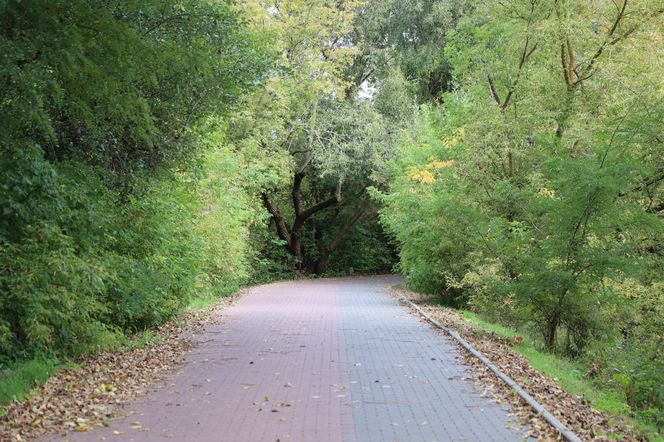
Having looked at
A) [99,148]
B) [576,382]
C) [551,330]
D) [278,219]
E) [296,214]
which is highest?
[296,214]

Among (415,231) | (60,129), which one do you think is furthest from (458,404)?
(415,231)

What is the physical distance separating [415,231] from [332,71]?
38.9 ft

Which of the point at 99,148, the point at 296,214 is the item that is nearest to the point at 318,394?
the point at 99,148

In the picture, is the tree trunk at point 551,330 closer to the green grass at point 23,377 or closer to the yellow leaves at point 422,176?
the green grass at point 23,377

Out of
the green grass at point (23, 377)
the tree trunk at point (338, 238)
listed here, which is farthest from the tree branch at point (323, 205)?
the green grass at point (23, 377)

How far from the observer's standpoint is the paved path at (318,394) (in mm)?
6418

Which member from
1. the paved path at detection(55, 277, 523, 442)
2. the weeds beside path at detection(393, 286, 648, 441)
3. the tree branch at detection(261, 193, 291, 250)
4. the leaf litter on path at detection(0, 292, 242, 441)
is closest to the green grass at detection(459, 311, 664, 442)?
the weeds beside path at detection(393, 286, 648, 441)

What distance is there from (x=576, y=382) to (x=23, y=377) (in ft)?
25.1

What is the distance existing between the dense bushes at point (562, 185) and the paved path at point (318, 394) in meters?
2.39

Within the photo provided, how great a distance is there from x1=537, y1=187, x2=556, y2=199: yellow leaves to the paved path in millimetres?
3518

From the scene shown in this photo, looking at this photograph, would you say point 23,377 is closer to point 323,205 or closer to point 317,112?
point 317,112

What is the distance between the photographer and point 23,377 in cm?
806

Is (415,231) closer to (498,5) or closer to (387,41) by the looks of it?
(498,5)

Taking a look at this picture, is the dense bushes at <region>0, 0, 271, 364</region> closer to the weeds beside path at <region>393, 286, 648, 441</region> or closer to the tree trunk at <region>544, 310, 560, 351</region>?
the weeds beside path at <region>393, 286, 648, 441</region>
